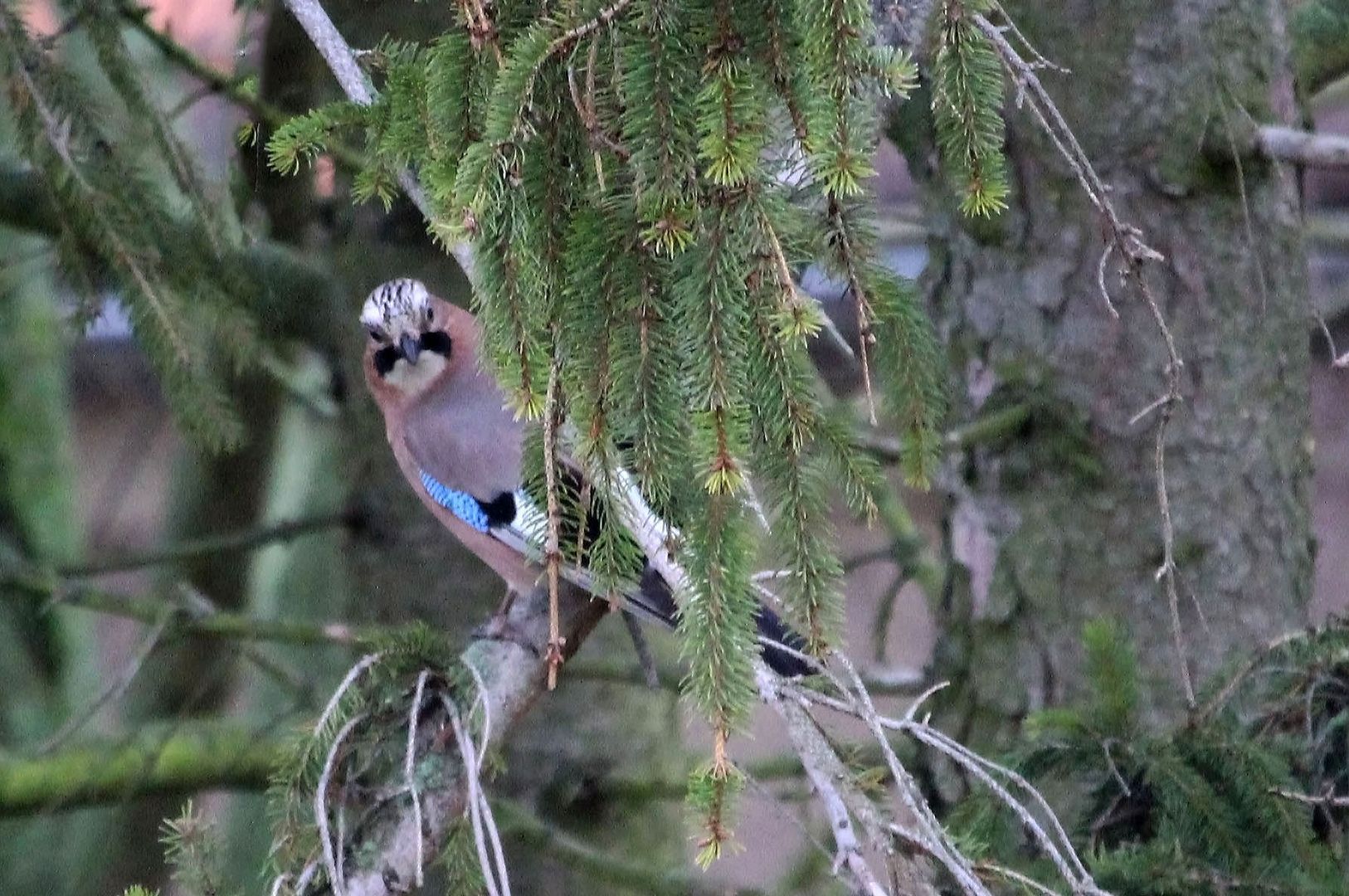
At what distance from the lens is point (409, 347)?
3.64 meters

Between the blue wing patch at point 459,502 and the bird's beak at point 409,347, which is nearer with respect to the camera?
the blue wing patch at point 459,502

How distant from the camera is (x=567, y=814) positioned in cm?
382

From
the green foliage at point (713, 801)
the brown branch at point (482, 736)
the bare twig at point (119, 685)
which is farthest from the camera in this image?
the bare twig at point (119, 685)

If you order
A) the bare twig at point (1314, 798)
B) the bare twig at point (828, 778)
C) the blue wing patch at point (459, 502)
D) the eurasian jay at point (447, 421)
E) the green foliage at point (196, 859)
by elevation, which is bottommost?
the blue wing patch at point (459, 502)

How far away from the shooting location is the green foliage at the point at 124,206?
2.40 meters

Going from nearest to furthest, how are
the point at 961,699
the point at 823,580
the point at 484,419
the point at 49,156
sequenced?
the point at 823,580, the point at 49,156, the point at 961,699, the point at 484,419

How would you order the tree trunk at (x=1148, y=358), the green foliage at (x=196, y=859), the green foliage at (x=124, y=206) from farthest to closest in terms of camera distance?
1. the tree trunk at (x=1148, y=358)
2. the green foliage at (x=124, y=206)
3. the green foliage at (x=196, y=859)

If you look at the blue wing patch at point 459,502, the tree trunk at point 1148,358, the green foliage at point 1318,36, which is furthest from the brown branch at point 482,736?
the green foliage at point 1318,36

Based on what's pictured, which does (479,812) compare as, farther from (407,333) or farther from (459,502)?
(407,333)

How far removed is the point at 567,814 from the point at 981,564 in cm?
124

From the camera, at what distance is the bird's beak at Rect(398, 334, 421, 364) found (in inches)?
142

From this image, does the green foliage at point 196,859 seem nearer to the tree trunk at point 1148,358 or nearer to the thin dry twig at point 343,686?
the thin dry twig at point 343,686

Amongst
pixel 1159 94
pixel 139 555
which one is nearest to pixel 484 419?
pixel 139 555

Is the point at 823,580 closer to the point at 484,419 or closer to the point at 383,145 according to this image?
the point at 383,145
